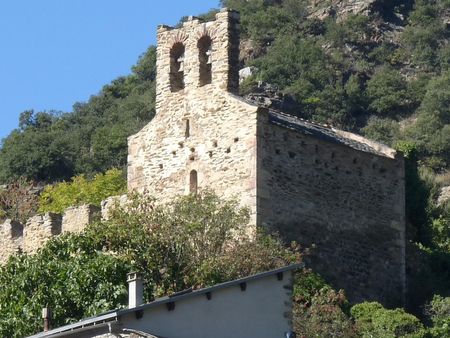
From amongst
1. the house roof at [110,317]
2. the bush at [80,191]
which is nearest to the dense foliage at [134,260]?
the house roof at [110,317]

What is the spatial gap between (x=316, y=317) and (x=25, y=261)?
6.47m

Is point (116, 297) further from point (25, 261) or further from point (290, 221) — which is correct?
point (290, 221)

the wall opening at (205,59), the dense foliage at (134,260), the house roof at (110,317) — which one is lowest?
the house roof at (110,317)

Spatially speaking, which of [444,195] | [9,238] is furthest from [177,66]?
[444,195]

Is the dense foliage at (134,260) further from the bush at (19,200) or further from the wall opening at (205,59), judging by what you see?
the bush at (19,200)

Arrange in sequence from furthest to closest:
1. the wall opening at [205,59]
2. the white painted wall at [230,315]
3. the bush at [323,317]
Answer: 1. the wall opening at [205,59]
2. the bush at [323,317]
3. the white painted wall at [230,315]

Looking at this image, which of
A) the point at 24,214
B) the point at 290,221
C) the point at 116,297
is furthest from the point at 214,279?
the point at 24,214

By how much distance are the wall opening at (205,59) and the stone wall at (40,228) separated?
4.16 m

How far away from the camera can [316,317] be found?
43.2m

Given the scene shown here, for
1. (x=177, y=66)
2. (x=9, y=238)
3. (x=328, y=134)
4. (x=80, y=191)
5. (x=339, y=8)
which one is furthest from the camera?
(x=339, y=8)

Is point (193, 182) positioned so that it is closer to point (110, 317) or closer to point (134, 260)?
point (134, 260)

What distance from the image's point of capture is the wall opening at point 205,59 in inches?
1935

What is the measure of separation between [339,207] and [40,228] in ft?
26.3

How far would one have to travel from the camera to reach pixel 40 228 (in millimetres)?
51688
